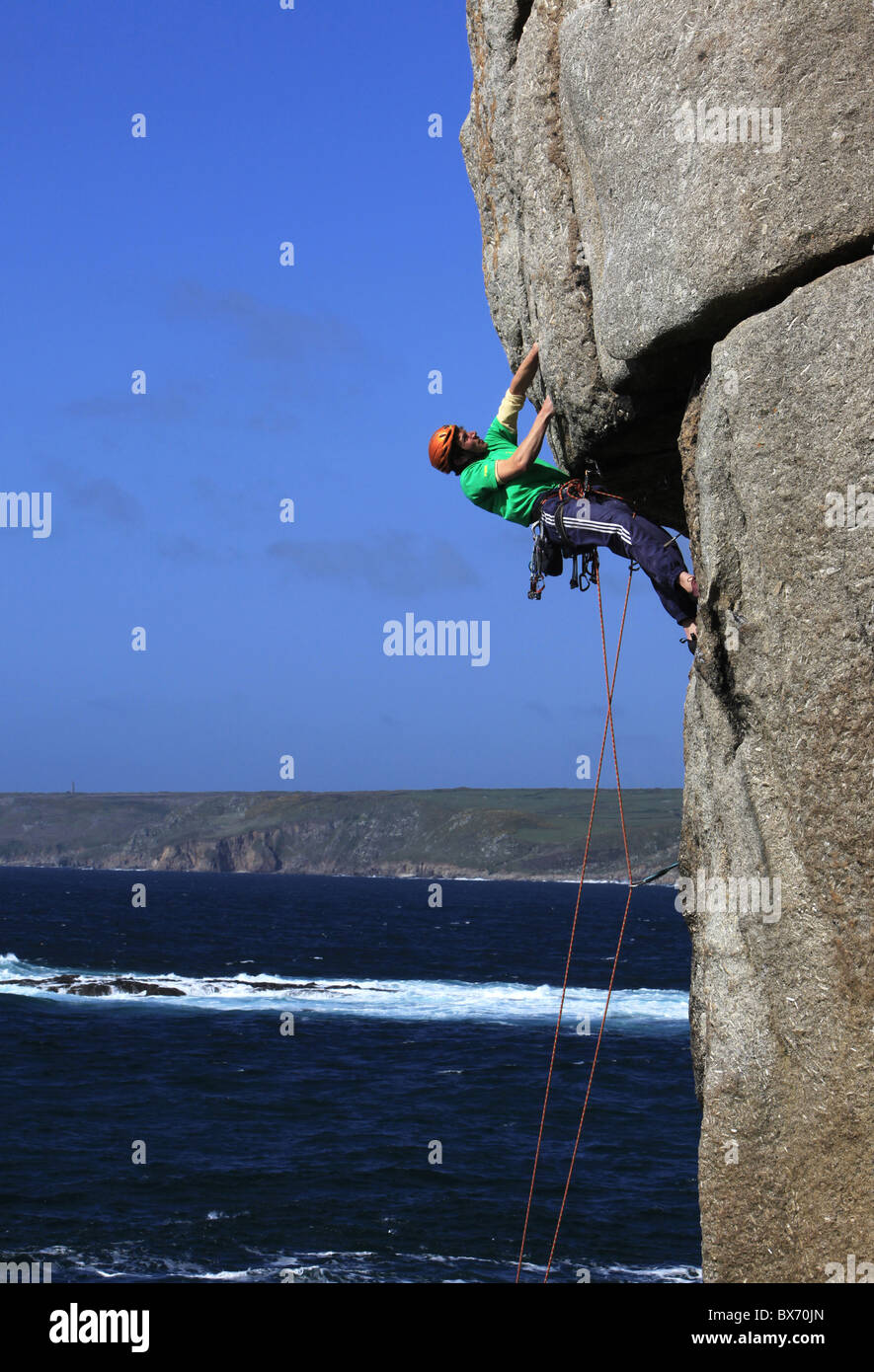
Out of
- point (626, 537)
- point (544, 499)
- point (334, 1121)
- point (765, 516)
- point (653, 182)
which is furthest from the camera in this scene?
point (334, 1121)

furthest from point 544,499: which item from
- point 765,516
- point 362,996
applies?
point 362,996

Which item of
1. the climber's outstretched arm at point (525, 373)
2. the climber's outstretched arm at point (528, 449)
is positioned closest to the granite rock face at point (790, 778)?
the climber's outstretched arm at point (528, 449)

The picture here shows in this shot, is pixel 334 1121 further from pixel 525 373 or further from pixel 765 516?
pixel 765 516

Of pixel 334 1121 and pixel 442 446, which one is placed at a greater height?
pixel 442 446

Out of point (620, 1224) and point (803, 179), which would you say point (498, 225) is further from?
point (620, 1224)

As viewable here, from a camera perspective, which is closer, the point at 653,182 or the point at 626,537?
the point at 653,182

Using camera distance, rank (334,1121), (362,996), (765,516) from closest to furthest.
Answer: (765,516), (334,1121), (362,996)

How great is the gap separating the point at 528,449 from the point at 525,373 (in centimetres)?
70

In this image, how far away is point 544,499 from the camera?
317 inches

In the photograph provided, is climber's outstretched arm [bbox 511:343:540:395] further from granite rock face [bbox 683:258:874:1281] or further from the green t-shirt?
granite rock face [bbox 683:258:874:1281]

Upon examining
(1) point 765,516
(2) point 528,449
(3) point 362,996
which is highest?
(2) point 528,449

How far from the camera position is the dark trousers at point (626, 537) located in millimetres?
7242

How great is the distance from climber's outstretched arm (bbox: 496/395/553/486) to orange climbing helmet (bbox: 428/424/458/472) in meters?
0.45
